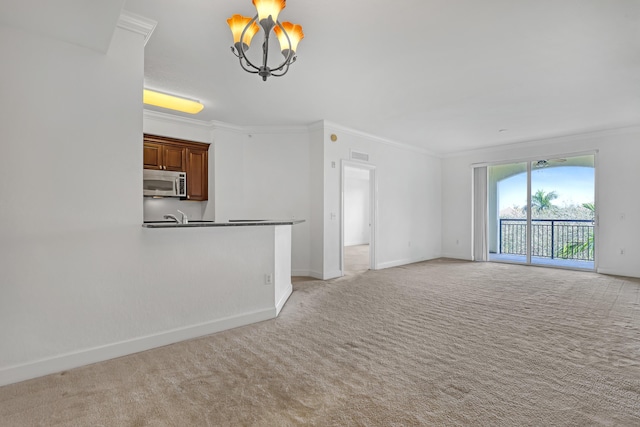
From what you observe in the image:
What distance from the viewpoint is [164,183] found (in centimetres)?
524

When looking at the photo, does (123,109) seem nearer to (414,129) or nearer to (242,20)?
(242,20)

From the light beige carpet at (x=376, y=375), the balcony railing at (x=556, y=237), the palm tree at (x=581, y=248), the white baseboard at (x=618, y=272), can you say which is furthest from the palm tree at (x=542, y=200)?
the light beige carpet at (x=376, y=375)

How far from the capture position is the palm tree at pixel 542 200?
22.5 ft

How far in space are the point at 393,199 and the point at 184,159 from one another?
427 centimetres

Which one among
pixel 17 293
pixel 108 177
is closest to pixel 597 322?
pixel 108 177

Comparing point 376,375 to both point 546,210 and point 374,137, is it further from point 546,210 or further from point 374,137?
point 546,210

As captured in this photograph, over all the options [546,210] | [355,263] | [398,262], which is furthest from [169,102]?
[546,210]

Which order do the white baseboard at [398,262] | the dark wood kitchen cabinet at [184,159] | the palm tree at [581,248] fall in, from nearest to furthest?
1. the dark wood kitchen cabinet at [184,159]
2. the palm tree at [581,248]
3. the white baseboard at [398,262]

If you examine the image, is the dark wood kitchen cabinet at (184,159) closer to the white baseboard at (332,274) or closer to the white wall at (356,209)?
the white baseboard at (332,274)

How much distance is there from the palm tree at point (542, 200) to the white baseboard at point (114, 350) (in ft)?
21.7

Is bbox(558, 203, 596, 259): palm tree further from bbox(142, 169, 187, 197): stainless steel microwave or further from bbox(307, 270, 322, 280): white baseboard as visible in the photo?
bbox(142, 169, 187, 197): stainless steel microwave

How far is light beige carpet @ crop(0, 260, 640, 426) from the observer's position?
1839 mm

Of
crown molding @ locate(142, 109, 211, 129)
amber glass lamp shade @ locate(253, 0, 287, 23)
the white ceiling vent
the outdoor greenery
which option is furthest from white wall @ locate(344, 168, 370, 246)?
amber glass lamp shade @ locate(253, 0, 287, 23)

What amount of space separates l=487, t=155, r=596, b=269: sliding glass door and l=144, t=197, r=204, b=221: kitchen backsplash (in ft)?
22.0
